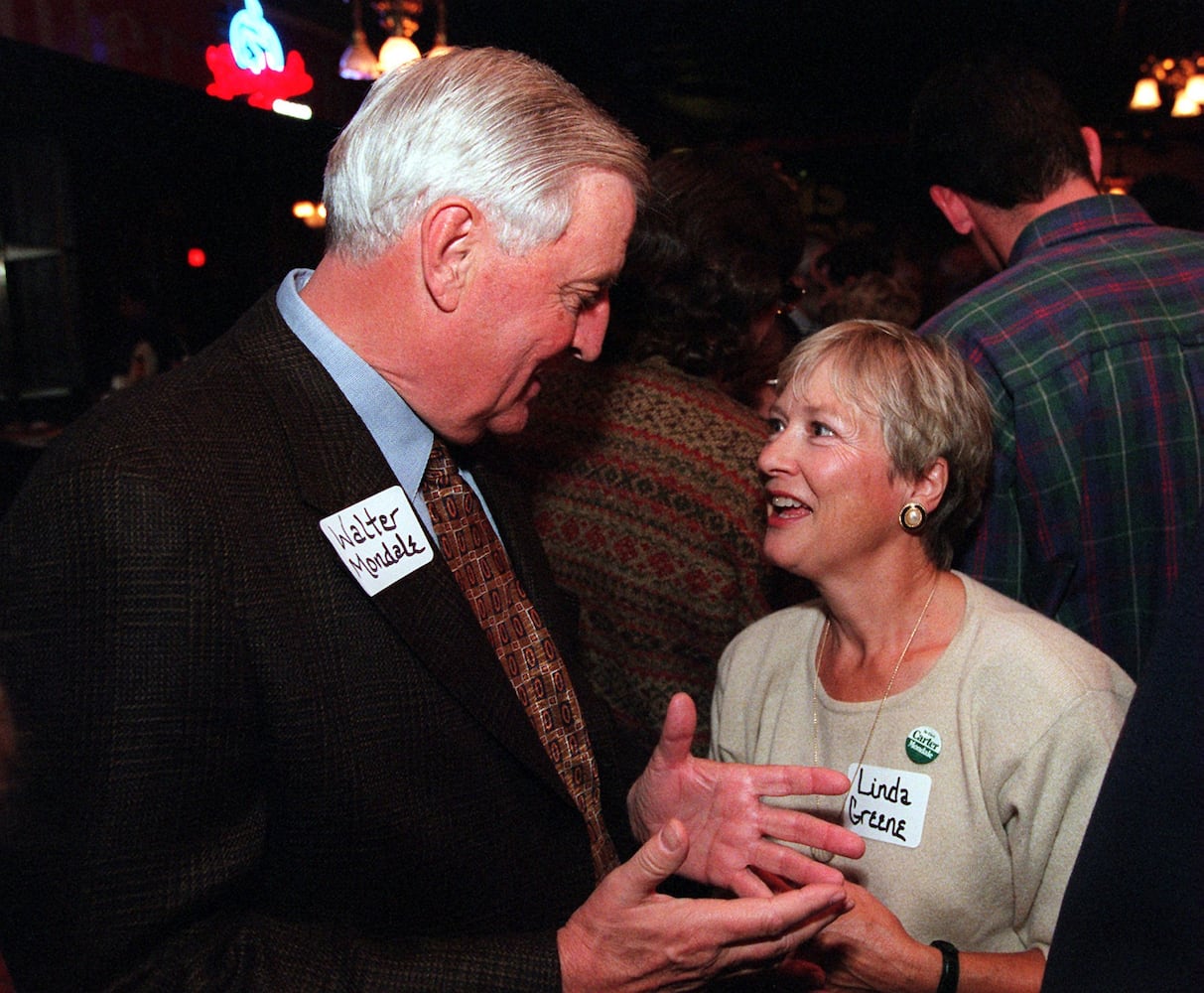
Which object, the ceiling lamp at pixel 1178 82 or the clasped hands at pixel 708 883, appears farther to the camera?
the ceiling lamp at pixel 1178 82

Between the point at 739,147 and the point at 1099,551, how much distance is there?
1.13 meters

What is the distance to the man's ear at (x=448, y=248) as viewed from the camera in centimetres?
131

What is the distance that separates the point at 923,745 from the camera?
5.12ft

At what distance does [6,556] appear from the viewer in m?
1.06

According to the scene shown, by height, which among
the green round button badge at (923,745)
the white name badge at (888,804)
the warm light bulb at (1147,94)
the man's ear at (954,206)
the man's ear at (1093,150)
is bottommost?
the white name badge at (888,804)

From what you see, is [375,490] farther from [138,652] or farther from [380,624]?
[138,652]

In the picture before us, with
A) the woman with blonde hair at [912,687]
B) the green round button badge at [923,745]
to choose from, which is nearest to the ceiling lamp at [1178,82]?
the woman with blonde hair at [912,687]

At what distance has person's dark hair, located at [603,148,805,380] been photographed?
6.71 feet

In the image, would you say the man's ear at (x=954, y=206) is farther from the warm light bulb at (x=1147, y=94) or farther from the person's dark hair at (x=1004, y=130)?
the warm light bulb at (x=1147, y=94)

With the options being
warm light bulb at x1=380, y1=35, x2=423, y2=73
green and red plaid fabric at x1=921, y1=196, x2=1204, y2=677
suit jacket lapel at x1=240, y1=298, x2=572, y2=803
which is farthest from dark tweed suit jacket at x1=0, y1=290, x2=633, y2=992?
warm light bulb at x1=380, y1=35, x2=423, y2=73

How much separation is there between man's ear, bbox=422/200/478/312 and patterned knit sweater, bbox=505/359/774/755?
0.68 meters

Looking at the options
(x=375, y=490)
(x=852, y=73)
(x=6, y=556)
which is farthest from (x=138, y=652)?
(x=852, y=73)

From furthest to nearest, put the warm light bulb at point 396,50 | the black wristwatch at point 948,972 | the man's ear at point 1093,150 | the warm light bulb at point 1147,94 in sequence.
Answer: the warm light bulb at point 1147,94 < the warm light bulb at point 396,50 < the man's ear at point 1093,150 < the black wristwatch at point 948,972

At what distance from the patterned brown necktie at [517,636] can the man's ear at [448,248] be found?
0.27 m
